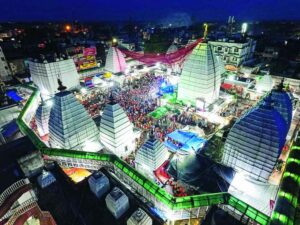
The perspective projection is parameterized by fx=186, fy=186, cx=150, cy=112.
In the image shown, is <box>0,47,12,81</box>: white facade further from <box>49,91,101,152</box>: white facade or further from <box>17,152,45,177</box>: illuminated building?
<box>17,152,45,177</box>: illuminated building

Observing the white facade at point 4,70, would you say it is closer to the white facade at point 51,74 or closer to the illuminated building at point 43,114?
the white facade at point 51,74

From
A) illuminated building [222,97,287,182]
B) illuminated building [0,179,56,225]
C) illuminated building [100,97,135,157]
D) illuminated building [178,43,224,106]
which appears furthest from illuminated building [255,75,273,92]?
illuminated building [0,179,56,225]

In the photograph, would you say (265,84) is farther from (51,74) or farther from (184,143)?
(51,74)

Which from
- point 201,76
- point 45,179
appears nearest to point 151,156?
point 45,179

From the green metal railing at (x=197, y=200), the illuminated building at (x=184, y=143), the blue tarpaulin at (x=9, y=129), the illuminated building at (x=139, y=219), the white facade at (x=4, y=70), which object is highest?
the white facade at (x=4, y=70)

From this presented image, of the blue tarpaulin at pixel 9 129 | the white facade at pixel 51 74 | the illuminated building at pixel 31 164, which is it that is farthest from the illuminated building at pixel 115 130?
the white facade at pixel 51 74

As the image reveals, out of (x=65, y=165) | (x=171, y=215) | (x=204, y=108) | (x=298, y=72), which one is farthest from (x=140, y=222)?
(x=298, y=72)
